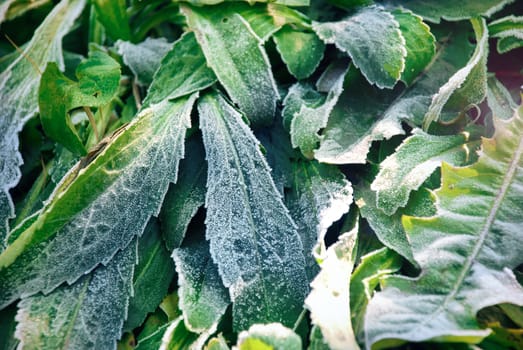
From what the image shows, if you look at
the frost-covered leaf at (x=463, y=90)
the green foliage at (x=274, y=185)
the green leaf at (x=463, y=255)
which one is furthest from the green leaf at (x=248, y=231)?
the frost-covered leaf at (x=463, y=90)

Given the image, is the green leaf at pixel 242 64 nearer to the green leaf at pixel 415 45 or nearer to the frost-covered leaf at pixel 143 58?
the frost-covered leaf at pixel 143 58

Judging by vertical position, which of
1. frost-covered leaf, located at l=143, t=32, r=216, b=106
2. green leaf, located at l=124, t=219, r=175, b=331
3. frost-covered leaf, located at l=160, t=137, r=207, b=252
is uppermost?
frost-covered leaf, located at l=143, t=32, r=216, b=106

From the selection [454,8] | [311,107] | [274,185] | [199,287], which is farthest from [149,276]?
[454,8]

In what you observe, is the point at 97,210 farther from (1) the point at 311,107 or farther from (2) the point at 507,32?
(2) the point at 507,32

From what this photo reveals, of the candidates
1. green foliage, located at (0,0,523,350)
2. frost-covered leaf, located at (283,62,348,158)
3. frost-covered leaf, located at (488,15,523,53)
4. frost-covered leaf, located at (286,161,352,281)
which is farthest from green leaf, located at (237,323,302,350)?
frost-covered leaf, located at (488,15,523,53)

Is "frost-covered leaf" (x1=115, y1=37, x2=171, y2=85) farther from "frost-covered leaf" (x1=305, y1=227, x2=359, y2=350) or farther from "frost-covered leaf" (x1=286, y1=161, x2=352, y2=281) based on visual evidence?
"frost-covered leaf" (x1=305, y1=227, x2=359, y2=350)

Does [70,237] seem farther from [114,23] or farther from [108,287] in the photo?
[114,23]
